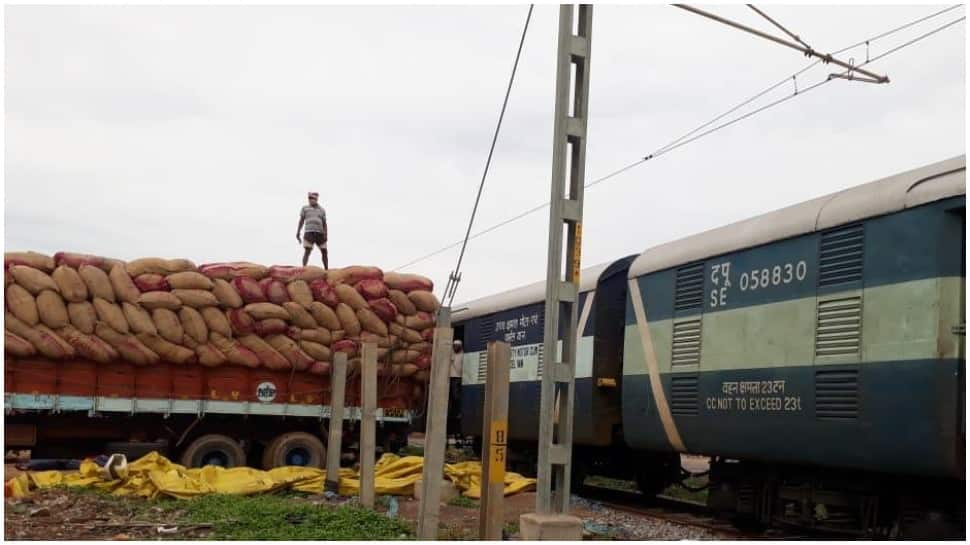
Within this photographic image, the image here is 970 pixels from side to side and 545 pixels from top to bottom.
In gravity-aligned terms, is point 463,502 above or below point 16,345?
below

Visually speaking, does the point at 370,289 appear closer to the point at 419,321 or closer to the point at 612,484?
the point at 419,321

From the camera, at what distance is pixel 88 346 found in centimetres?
1285

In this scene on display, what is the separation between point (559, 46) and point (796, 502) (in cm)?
503

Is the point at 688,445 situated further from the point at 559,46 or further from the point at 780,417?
the point at 559,46

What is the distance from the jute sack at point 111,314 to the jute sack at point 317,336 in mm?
2408

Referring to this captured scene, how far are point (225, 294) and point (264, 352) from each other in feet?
3.23

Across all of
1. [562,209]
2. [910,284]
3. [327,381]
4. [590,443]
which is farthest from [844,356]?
[327,381]

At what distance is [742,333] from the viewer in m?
9.55

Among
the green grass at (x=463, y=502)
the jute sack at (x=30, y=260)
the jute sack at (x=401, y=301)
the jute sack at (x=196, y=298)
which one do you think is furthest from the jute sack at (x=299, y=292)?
the green grass at (x=463, y=502)

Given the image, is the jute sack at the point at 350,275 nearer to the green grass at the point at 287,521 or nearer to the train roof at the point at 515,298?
the train roof at the point at 515,298

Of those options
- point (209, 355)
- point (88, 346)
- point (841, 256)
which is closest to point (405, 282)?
point (209, 355)

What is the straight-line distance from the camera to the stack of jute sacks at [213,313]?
12.7 metres

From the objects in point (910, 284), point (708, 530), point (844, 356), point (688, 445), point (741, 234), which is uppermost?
point (741, 234)

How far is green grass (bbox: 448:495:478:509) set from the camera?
11.5 meters
